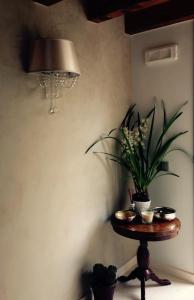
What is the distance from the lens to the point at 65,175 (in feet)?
6.94

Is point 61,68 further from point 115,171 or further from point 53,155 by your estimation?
point 115,171

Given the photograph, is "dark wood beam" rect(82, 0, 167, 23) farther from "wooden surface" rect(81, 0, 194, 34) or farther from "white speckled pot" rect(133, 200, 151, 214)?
"white speckled pot" rect(133, 200, 151, 214)

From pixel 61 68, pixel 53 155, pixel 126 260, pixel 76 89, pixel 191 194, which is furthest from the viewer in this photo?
pixel 126 260

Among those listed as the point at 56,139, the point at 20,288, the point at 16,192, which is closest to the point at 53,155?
the point at 56,139

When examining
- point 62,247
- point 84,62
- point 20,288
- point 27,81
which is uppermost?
point 84,62

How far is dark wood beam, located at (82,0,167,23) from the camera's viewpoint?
1998mm

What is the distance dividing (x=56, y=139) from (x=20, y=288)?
0.99 m

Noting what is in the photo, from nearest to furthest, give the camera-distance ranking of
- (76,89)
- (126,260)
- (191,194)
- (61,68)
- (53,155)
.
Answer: (61,68)
(53,155)
(76,89)
(191,194)
(126,260)

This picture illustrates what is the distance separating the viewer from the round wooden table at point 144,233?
2.16 m

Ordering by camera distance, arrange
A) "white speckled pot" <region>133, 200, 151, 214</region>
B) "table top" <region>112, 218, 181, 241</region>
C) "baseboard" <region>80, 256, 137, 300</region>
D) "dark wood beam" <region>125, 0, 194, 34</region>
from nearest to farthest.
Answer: "table top" <region>112, 218, 181, 241</region>
"dark wood beam" <region>125, 0, 194, 34</region>
"white speckled pot" <region>133, 200, 151, 214</region>
"baseboard" <region>80, 256, 137, 300</region>

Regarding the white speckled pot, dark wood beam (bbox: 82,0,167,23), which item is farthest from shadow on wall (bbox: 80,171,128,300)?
dark wood beam (bbox: 82,0,167,23)

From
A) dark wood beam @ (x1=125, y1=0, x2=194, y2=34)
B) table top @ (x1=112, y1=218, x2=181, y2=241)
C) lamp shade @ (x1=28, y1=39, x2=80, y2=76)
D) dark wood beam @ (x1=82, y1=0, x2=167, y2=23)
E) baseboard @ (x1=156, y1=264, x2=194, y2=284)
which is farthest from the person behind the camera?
baseboard @ (x1=156, y1=264, x2=194, y2=284)

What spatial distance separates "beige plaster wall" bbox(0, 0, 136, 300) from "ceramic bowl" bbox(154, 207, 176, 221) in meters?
0.39

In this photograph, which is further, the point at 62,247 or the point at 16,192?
the point at 62,247
